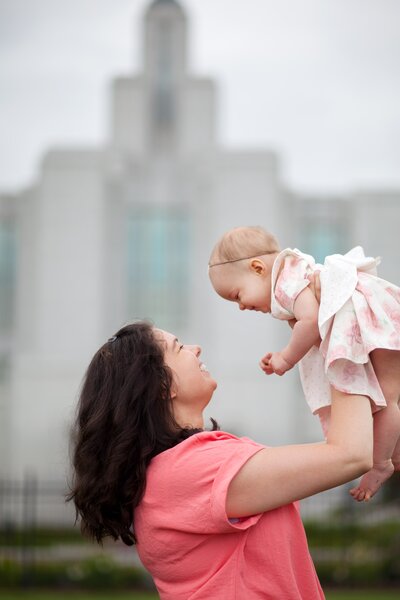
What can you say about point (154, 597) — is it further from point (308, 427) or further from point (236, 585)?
point (308, 427)

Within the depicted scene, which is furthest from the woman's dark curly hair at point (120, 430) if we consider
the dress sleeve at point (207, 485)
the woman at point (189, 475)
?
the dress sleeve at point (207, 485)

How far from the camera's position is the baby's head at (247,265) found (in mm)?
2477

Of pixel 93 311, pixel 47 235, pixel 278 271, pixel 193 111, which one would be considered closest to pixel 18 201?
pixel 47 235

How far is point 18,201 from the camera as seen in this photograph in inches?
1426

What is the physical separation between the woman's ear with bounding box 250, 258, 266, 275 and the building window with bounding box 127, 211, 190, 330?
32.1 metres

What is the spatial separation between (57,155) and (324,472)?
1344 inches

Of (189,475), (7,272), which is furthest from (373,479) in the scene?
(7,272)

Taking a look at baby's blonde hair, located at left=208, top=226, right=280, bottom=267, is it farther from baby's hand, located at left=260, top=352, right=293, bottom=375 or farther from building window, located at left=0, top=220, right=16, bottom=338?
building window, located at left=0, top=220, right=16, bottom=338

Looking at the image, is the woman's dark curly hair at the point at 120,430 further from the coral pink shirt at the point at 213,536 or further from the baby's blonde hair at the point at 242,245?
the baby's blonde hair at the point at 242,245

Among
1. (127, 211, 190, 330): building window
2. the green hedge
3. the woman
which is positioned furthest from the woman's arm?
(127, 211, 190, 330): building window

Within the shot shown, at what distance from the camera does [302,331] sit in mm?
2277

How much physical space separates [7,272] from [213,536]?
34.9 m

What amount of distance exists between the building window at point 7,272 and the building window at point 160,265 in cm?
460

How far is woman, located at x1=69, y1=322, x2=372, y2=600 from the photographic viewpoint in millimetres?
2104
